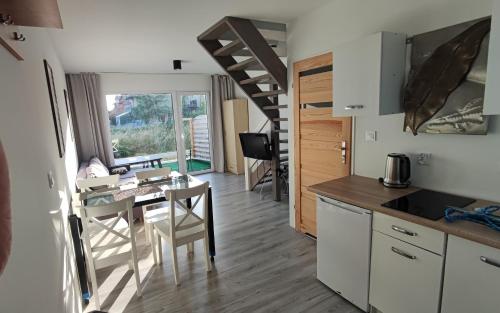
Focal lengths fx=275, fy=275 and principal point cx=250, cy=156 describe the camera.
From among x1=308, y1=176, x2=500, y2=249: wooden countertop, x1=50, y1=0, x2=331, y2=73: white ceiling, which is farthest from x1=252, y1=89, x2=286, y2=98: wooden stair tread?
x1=308, y1=176, x2=500, y2=249: wooden countertop

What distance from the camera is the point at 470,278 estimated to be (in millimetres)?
1475

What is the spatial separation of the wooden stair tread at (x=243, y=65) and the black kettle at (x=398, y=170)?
71.0 inches

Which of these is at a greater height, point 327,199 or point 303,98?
point 303,98

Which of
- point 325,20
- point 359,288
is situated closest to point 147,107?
point 325,20

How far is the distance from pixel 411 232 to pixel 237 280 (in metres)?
1.59

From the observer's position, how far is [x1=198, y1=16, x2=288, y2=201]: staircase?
2.90 meters

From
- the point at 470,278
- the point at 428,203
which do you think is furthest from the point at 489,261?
the point at 428,203

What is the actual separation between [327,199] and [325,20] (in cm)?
182

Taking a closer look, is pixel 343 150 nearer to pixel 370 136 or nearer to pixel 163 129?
pixel 370 136

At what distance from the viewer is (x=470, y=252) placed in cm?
146

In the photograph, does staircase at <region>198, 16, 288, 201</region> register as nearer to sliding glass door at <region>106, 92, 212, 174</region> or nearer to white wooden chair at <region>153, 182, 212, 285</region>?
white wooden chair at <region>153, 182, 212, 285</region>

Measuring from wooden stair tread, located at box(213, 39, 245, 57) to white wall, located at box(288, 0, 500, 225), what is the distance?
2.41 ft

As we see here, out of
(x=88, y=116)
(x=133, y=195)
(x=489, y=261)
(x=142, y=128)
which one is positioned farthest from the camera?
(x=142, y=128)

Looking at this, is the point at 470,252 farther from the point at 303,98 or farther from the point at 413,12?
the point at 303,98
